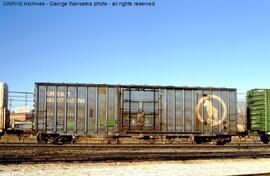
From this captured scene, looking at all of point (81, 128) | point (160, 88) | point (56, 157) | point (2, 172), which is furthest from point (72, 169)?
point (160, 88)

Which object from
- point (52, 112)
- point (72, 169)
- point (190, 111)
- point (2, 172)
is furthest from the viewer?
point (190, 111)

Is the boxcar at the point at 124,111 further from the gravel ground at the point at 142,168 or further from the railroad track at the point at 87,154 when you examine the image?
the gravel ground at the point at 142,168

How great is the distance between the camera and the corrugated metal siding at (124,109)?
Result: 2294 cm

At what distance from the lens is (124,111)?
76.9ft

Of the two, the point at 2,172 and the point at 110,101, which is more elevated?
the point at 110,101

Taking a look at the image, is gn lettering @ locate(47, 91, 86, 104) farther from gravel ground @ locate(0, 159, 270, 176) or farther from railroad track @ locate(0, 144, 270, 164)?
gravel ground @ locate(0, 159, 270, 176)

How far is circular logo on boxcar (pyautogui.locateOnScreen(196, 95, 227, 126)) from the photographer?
970 inches

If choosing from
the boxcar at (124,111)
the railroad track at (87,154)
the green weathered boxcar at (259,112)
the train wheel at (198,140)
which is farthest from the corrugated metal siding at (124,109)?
the green weathered boxcar at (259,112)

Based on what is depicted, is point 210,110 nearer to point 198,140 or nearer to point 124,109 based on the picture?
point 198,140

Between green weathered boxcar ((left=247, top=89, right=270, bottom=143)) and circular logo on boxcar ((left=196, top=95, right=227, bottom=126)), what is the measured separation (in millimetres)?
2852

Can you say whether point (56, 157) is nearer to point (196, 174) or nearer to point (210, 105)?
point (196, 174)

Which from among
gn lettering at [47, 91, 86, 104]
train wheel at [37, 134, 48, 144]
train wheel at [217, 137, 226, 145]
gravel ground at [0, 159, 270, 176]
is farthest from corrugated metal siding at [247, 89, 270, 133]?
train wheel at [37, 134, 48, 144]

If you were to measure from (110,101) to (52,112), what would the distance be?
3798mm

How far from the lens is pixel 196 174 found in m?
12.2
